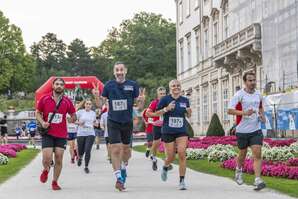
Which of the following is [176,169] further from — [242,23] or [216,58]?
[216,58]

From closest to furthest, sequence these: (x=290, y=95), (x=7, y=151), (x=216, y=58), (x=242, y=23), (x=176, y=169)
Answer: (x=176, y=169), (x=7, y=151), (x=290, y=95), (x=242, y=23), (x=216, y=58)

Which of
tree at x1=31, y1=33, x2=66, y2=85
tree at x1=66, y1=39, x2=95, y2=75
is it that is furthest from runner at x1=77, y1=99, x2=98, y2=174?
tree at x1=31, y1=33, x2=66, y2=85

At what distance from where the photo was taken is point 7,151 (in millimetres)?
24516

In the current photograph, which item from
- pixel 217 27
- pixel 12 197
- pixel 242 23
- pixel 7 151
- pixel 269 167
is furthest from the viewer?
pixel 217 27

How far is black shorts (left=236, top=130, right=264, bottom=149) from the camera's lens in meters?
11.2

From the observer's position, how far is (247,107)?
37.2 ft

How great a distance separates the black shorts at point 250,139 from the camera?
1120cm

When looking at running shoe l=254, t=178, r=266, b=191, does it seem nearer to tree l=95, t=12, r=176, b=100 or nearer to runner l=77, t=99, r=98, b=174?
runner l=77, t=99, r=98, b=174

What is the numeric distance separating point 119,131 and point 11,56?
82.9 metres

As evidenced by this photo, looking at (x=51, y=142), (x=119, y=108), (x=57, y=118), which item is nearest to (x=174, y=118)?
(x=119, y=108)

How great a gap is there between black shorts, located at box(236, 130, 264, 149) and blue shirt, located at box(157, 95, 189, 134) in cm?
96

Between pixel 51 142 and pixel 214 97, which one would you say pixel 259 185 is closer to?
pixel 51 142

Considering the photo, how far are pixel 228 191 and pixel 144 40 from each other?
78610mm

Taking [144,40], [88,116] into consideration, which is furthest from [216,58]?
[144,40]
